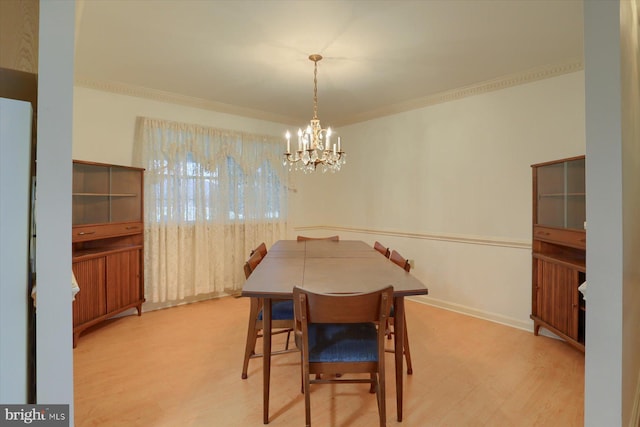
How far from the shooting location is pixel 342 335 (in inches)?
68.1

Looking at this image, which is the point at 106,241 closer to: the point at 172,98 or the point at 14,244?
the point at 172,98

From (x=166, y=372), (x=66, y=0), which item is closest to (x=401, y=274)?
(x=166, y=372)

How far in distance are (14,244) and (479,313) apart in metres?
3.79

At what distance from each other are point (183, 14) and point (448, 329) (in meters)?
3.53

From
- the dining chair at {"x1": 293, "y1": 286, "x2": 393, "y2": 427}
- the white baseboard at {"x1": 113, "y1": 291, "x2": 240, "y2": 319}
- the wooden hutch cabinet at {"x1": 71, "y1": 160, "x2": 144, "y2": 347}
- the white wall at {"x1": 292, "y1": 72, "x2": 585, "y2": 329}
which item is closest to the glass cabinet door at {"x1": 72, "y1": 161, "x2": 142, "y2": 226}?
the wooden hutch cabinet at {"x1": 71, "y1": 160, "x2": 144, "y2": 347}

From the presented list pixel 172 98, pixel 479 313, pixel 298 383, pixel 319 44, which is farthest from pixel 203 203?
pixel 479 313

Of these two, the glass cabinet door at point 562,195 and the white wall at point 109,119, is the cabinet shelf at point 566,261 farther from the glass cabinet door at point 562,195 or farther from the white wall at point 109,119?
the white wall at point 109,119

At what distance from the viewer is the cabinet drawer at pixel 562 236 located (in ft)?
7.51

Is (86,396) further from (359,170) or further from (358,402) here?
(359,170)

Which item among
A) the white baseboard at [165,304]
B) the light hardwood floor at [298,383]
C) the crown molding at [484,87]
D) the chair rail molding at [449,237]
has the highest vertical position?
the crown molding at [484,87]

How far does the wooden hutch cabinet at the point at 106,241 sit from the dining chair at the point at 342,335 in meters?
2.16

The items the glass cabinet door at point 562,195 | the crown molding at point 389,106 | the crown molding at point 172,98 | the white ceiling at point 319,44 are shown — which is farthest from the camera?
the crown molding at point 172,98

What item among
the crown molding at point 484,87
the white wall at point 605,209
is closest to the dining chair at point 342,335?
the white wall at point 605,209

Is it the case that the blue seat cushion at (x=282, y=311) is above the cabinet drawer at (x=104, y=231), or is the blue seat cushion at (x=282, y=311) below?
below
